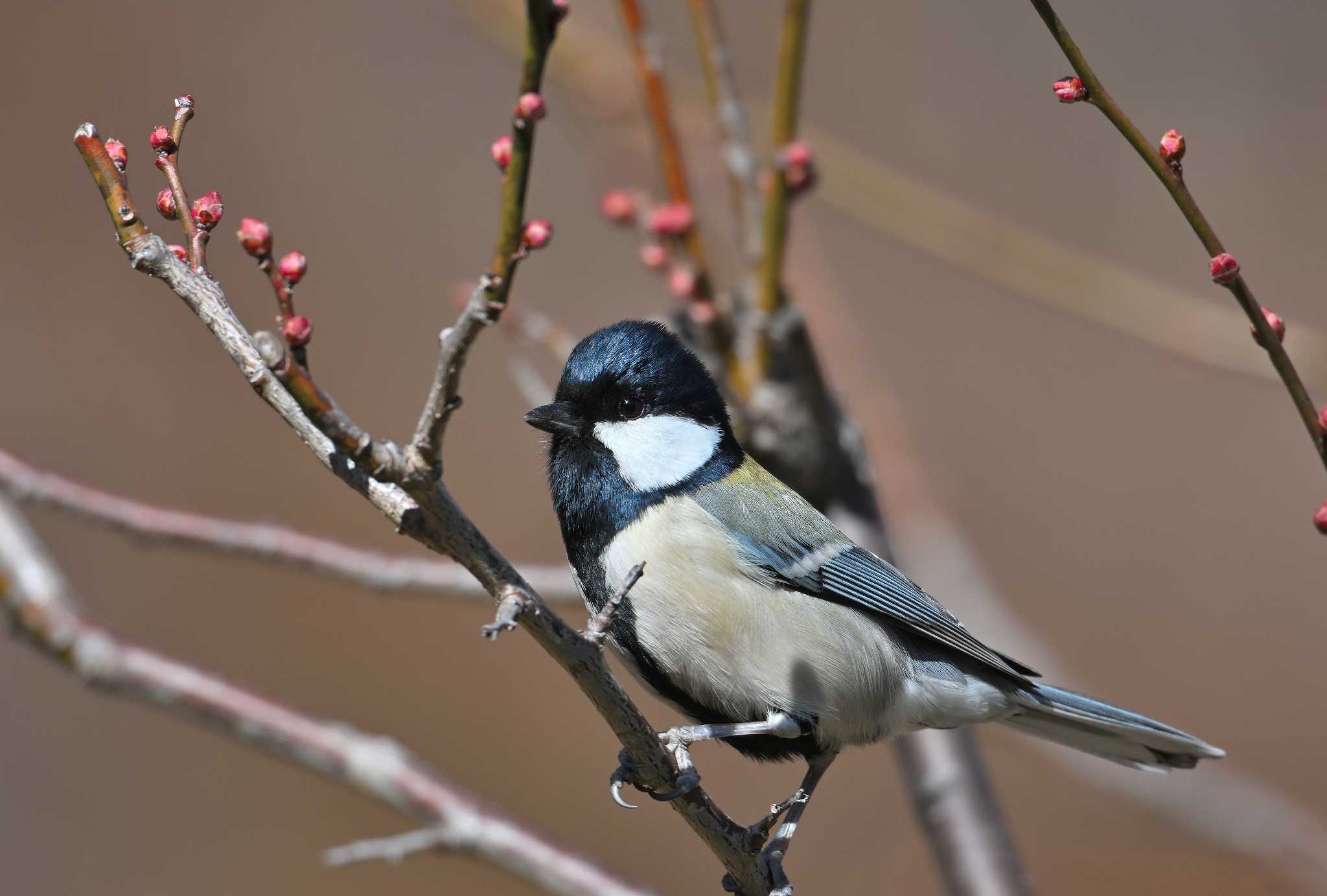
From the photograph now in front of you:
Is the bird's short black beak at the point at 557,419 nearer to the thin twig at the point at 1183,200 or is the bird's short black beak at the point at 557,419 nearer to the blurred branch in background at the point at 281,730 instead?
the blurred branch in background at the point at 281,730

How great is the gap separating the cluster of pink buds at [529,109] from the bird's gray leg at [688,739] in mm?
919

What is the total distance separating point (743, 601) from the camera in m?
2.14

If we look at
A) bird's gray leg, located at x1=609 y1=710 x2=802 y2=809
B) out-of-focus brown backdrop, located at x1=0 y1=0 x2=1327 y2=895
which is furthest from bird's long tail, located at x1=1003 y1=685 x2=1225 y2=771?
out-of-focus brown backdrop, located at x1=0 y1=0 x2=1327 y2=895

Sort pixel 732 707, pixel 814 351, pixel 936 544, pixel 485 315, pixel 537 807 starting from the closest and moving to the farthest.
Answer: pixel 485 315
pixel 732 707
pixel 814 351
pixel 936 544
pixel 537 807

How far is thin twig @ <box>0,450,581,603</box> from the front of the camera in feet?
7.68

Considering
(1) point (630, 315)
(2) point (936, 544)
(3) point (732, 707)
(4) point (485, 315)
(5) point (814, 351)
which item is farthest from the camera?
(1) point (630, 315)

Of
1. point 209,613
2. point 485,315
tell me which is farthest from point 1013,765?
point 485,315

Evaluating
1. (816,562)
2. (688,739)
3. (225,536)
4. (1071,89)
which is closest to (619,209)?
(816,562)

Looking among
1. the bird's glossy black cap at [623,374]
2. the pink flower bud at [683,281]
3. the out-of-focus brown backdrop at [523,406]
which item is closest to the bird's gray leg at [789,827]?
the bird's glossy black cap at [623,374]

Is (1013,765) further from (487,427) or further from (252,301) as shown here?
(252,301)

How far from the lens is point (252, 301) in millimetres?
5242

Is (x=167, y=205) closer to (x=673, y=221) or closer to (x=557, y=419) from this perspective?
(x=557, y=419)

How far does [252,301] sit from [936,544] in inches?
131

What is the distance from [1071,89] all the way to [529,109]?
61 centimetres
